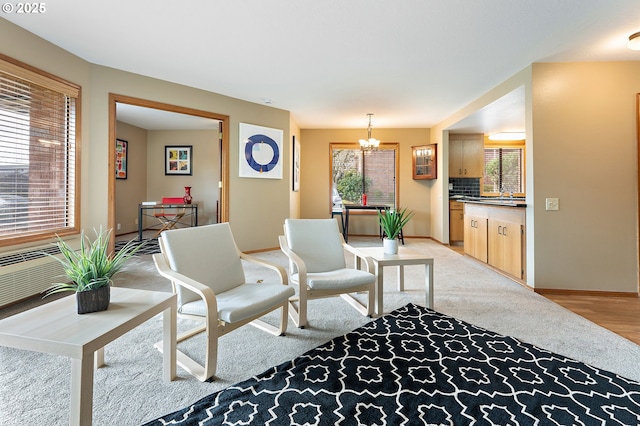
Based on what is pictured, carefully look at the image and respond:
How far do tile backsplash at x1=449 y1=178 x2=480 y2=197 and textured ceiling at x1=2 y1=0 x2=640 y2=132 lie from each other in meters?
2.62

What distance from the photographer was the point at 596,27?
2.65m

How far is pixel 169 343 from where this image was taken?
1.61 m

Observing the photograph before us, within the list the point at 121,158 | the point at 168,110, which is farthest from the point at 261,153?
the point at 121,158

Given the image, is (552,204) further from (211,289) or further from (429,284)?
(211,289)

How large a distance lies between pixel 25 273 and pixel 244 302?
95.8 inches

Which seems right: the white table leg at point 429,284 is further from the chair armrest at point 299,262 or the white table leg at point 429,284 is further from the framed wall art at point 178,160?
the framed wall art at point 178,160

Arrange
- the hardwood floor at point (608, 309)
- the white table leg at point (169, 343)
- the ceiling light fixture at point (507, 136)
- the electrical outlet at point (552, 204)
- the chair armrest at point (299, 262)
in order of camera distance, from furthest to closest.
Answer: the ceiling light fixture at point (507, 136)
the electrical outlet at point (552, 204)
the hardwood floor at point (608, 309)
the chair armrest at point (299, 262)
the white table leg at point (169, 343)

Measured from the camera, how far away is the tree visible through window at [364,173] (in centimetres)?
719

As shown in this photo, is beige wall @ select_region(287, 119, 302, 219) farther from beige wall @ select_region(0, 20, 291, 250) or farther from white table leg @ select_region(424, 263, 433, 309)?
white table leg @ select_region(424, 263, 433, 309)

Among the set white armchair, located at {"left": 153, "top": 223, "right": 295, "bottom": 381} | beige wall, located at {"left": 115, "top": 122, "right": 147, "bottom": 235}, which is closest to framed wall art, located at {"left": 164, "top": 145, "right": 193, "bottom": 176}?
beige wall, located at {"left": 115, "top": 122, "right": 147, "bottom": 235}

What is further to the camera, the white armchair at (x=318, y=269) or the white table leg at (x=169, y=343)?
the white armchair at (x=318, y=269)

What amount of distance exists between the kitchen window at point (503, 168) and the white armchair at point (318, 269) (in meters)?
A: 5.81

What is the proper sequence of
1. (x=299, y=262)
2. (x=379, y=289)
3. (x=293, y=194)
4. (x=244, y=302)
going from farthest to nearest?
(x=293, y=194) < (x=379, y=289) < (x=299, y=262) < (x=244, y=302)

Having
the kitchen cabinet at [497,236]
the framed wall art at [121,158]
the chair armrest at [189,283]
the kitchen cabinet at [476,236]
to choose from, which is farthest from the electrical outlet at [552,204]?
the framed wall art at [121,158]
